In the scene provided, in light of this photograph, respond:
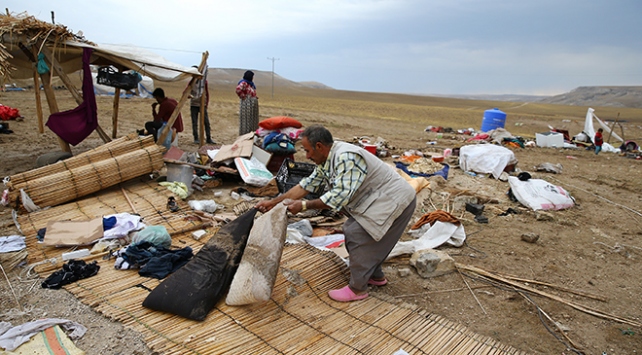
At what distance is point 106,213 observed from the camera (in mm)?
4301

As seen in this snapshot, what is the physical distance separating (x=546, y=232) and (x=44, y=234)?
223 inches

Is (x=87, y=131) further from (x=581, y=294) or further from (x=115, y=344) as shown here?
(x=581, y=294)

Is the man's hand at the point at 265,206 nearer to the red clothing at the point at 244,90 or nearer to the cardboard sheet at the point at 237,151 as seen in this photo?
the cardboard sheet at the point at 237,151

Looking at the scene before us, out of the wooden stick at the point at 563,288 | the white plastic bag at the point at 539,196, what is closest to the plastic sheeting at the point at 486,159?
the white plastic bag at the point at 539,196

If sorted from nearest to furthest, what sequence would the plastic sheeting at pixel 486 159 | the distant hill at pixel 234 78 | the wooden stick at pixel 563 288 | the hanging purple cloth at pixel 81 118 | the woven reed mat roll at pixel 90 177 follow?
the wooden stick at pixel 563 288 → the woven reed mat roll at pixel 90 177 → the hanging purple cloth at pixel 81 118 → the plastic sheeting at pixel 486 159 → the distant hill at pixel 234 78

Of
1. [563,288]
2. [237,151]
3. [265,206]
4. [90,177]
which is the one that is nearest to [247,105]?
[237,151]

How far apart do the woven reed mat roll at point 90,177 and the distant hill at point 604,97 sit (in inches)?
3997

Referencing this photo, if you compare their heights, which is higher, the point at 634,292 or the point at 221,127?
the point at 221,127

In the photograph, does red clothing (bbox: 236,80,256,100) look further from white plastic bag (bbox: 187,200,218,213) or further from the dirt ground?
white plastic bag (bbox: 187,200,218,213)

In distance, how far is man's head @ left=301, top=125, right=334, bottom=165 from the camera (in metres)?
2.67

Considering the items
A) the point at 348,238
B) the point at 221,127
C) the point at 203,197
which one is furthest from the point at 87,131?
the point at 221,127

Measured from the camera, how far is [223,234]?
287 centimetres

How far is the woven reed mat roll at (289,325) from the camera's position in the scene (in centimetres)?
240

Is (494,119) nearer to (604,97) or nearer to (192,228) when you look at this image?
(192,228)
